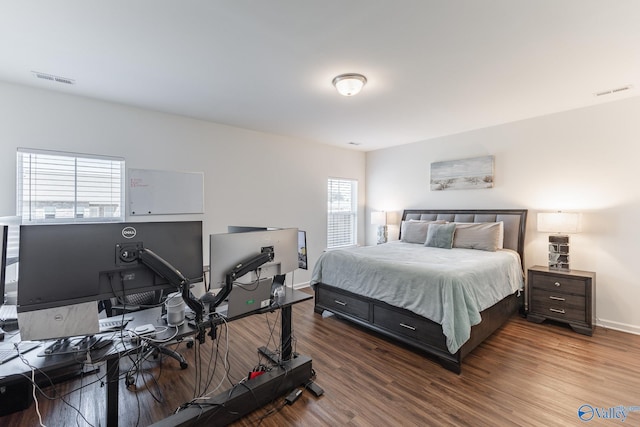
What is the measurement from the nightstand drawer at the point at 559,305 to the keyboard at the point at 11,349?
4.37 meters

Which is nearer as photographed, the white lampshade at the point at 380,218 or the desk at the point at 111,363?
the desk at the point at 111,363

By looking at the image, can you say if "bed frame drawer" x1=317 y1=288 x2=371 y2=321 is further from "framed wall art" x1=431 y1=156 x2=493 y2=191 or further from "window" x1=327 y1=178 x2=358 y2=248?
"framed wall art" x1=431 y1=156 x2=493 y2=191

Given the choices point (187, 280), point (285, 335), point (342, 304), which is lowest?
point (342, 304)

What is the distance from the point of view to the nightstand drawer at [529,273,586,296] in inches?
120

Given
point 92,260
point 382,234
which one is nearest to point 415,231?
point 382,234

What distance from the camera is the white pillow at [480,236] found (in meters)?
3.64

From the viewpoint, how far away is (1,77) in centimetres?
255

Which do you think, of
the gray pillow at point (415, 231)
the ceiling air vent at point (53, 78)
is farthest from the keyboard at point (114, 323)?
the gray pillow at point (415, 231)

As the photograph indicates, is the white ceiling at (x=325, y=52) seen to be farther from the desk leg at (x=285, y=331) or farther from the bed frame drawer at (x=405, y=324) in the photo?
the bed frame drawer at (x=405, y=324)

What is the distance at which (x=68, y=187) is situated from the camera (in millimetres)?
2967

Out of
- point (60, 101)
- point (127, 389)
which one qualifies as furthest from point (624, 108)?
point (60, 101)

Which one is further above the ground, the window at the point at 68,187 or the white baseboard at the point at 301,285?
the window at the point at 68,187

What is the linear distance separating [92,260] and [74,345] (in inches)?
17.0

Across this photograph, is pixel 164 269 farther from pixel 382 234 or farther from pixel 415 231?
pixel 382 234
